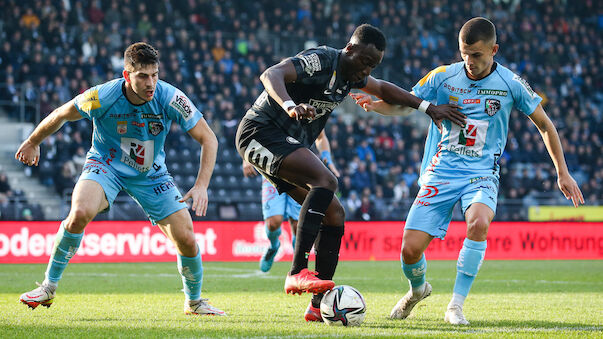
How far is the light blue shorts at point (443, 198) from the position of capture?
6.42 meters

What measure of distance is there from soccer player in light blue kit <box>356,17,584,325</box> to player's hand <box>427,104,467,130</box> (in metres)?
0.06

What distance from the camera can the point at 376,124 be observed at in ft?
82.0

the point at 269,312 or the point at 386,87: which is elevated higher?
the point at 386,87

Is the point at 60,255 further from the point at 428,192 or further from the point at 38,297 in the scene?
the point at 428,192

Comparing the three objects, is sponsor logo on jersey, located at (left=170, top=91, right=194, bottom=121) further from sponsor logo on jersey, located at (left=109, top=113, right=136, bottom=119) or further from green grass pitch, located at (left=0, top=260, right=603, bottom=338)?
green grass pitch, located at (left=0, top=260, right=603, bottom=338)

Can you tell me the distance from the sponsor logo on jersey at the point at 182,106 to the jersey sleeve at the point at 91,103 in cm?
57

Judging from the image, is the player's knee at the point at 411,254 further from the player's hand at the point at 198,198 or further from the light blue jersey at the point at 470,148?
the player's hand at the point at 198,198

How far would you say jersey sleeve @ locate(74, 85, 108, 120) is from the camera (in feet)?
21.0

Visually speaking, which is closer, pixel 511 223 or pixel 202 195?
pixel 202 195

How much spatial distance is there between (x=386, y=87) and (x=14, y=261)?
10913mm

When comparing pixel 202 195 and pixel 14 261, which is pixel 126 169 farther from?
pixel 14 261

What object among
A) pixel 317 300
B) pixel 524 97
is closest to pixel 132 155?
pixel 317 300

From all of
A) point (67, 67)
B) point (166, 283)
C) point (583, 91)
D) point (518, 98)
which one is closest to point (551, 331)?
point (518, 98)

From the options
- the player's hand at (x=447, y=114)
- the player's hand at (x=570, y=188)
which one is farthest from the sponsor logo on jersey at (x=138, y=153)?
the player's hand at (x=570, y=188)
